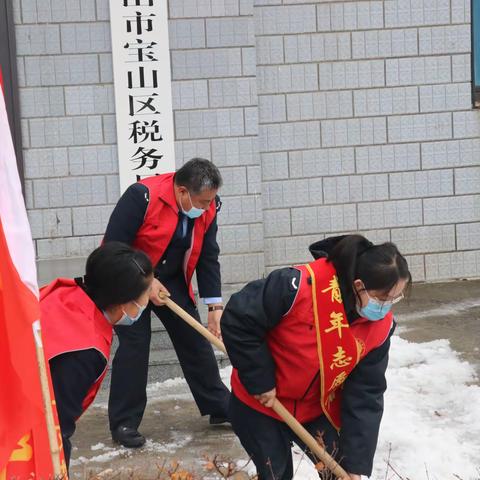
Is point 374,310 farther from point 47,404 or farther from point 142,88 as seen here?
point 142,88

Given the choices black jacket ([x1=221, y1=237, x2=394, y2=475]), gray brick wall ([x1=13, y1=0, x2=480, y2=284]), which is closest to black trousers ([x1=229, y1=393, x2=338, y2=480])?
black jacket ([x1=221, y1=237, x2=394, y2=475])

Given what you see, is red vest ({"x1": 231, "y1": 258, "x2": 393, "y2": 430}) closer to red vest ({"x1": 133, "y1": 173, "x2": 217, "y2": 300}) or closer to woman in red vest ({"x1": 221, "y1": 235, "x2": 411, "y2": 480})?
woman in red vest ({"x1": 221, "y1": 235, "x2": 411, "y2": 480})

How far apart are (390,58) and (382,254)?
470cm

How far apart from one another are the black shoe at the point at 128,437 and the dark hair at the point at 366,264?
200 cm

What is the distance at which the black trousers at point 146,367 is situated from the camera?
16.1ft

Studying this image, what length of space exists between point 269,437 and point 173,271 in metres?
1.52

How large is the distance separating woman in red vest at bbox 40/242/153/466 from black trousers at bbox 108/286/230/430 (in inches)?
60.5

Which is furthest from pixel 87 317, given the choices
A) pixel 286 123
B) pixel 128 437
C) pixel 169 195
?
pixel 286 123

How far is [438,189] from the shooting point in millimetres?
7785

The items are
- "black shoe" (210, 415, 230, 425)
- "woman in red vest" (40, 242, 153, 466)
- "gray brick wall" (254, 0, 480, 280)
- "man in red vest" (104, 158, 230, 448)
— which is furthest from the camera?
"gray brick wall" (254, 0, 480, 280)

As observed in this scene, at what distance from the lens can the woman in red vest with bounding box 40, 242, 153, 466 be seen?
10.2 ft

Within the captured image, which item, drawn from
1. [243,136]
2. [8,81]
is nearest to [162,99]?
[243,136]

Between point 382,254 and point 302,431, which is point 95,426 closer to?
point 302,431

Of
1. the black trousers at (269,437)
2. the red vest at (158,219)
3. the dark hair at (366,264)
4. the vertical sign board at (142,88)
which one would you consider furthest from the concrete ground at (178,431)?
the vertical sign board at (142,88)
